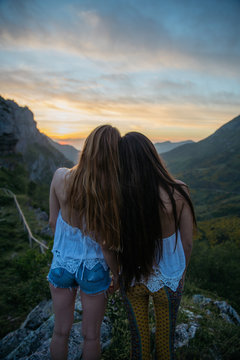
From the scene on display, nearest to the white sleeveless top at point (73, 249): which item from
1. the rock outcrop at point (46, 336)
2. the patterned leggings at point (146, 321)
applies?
the patterned leggings at point (146, 321)

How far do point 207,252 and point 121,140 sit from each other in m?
20.6

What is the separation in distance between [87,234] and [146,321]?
0.88m

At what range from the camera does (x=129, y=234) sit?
4.59 ft

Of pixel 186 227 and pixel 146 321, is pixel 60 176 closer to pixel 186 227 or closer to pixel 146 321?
pixel 186 227

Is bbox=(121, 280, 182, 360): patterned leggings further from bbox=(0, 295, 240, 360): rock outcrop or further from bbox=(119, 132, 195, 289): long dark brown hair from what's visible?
bbox=(0, 295, 240, 360): rock outcrop

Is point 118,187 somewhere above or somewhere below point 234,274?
above

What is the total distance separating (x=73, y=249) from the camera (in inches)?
60.7

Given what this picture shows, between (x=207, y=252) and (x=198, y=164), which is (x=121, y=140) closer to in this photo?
(x=207, y=252)

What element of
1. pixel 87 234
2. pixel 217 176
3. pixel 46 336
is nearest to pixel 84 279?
pixel 87 234

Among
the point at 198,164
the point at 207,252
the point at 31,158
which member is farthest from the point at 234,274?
the point at 198,164

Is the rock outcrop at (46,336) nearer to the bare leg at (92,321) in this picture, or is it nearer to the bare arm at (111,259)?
the bare leg at (92,321)

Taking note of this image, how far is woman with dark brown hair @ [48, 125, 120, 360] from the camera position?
1.32 metres

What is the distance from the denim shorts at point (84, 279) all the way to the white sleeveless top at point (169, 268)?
12.2 inches

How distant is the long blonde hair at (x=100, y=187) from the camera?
1.31 m
